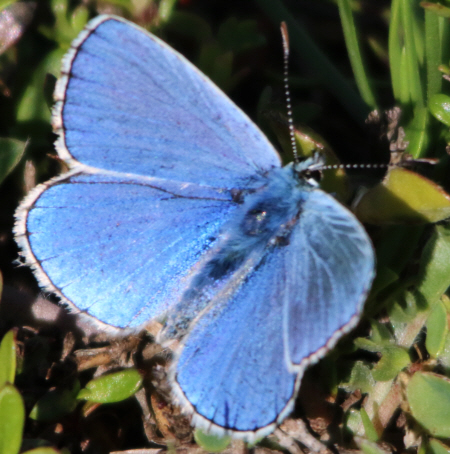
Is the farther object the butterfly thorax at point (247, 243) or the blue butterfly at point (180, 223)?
the butterfly thorax at point (247, 243)

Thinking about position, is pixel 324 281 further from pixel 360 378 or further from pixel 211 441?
pixel 211 441

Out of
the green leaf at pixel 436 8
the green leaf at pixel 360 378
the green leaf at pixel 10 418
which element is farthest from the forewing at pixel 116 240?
the green leaf at pixel 436 8

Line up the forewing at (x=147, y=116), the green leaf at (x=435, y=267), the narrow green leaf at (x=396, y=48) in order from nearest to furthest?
the forewing at (x=147, y=116), the green leaf at (x=435, y=267), the narrow green leaf at (x=396, y=48)

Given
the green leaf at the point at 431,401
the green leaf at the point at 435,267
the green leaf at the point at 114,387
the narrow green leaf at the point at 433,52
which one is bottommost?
the green leaf at the point at 114,387

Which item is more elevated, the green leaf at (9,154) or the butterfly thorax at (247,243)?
the butterfly thorax at (247,243)

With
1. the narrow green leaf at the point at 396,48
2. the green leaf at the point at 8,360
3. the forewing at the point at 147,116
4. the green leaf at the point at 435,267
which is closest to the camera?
the green leaf at the point at 8,360

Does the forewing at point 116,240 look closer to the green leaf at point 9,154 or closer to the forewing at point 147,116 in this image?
the forewing at point 147,116
